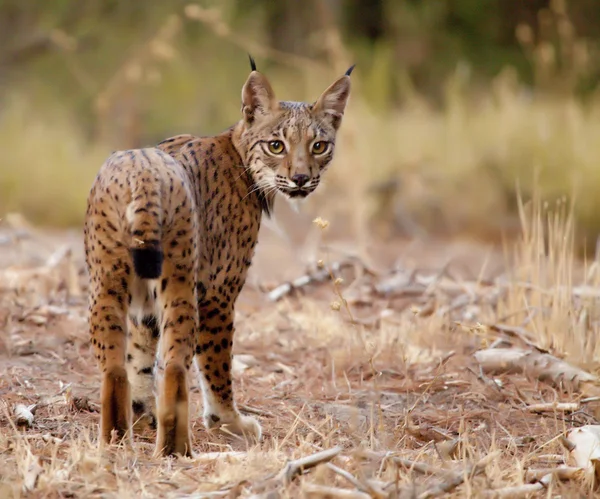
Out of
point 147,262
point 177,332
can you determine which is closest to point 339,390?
point 177,332

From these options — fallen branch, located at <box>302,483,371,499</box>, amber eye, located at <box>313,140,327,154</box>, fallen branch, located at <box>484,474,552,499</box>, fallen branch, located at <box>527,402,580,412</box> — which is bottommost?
fallen branch, located at <box>527,402,580,412</box>

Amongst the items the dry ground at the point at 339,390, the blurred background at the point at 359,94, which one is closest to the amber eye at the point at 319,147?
the dry ground at the point at 339,390

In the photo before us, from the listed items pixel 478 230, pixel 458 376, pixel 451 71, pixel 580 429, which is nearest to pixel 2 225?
pixel 478 230

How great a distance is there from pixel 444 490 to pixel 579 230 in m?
7.63

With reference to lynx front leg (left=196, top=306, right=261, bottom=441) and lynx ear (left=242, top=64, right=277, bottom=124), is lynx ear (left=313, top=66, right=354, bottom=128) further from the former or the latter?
lynx front leg (left=196, top=306, right=261, bottom=441)

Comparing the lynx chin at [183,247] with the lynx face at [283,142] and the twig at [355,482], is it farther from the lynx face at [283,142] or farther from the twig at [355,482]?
the twig at [355,482]

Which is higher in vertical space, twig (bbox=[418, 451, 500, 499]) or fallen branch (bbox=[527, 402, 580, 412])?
twig (bbox=[418, 451, 500, 499])

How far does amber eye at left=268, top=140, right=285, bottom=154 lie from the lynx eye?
16cm

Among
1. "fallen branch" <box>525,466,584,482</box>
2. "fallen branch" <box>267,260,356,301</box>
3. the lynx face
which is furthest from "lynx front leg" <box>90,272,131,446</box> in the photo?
"fallen branch" <box>267,260,356,301</box>

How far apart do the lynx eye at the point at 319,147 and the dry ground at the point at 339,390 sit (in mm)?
718

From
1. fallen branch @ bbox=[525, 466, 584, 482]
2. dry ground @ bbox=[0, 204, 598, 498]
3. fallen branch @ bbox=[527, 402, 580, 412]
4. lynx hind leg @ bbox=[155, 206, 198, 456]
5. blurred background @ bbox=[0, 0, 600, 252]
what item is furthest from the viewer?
blurred background @ bbox=[0, 0, 600, 252]

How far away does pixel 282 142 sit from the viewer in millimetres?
4652

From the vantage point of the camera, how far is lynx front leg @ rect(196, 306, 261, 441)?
434cm

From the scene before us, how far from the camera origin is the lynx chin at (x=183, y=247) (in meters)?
3.69
